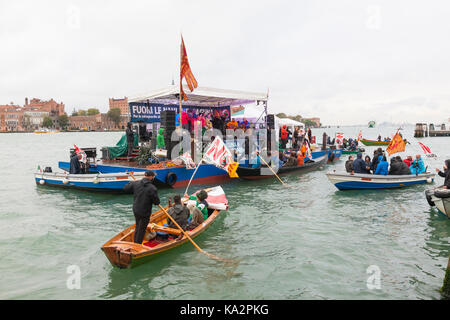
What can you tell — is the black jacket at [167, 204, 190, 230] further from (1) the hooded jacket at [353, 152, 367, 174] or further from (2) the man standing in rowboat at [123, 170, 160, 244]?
(1) the hooded jacket at [353, 152, 367, 174]

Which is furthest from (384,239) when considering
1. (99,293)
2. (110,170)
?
(110,170)

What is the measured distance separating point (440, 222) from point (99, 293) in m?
10.9

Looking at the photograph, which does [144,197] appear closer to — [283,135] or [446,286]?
[446,286]

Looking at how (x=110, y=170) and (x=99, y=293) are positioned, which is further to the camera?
(x=110, y=170)

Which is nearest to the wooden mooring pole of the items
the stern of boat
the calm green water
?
the calm green water

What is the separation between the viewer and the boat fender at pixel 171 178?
1548 centimetres

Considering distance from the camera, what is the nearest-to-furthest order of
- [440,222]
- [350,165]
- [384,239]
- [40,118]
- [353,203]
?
[384,239] < [440,222] < [353,203] < [350,165] < [40,118]

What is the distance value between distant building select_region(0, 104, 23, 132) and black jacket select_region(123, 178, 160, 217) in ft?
651

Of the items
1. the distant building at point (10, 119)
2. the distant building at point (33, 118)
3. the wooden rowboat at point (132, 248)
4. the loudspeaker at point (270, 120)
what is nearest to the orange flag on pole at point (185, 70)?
the loudspeaker at point (270, 120)

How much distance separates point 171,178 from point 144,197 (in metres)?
8.37

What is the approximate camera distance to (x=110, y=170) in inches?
656

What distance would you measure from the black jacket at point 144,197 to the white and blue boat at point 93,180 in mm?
6757

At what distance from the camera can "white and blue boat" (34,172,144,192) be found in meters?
14.6
